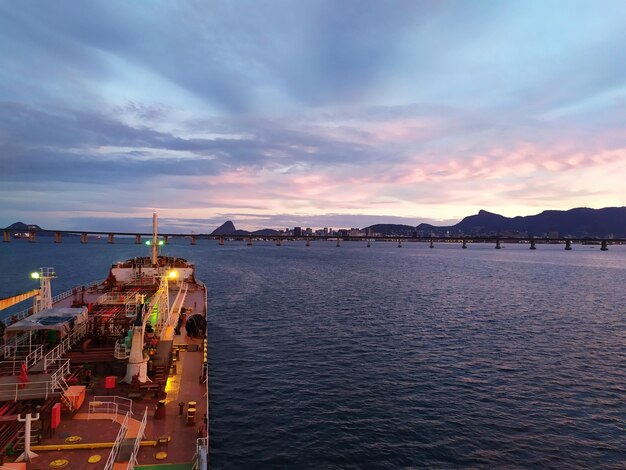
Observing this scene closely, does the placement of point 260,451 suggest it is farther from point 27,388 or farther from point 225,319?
point 225,319

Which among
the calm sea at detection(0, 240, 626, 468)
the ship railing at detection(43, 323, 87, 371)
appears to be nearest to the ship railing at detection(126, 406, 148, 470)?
the calm sea at detection(0, 240, 626, 468)

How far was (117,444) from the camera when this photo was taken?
55.8 feet

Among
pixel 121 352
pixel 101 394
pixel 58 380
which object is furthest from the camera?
pixel 121 352

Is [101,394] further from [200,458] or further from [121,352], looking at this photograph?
[200,458]

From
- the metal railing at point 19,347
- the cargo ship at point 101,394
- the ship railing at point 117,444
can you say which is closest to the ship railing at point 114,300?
the cargo ship at point 101,394

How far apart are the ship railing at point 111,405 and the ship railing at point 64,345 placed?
3.58 meters

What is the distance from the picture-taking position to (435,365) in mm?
40375

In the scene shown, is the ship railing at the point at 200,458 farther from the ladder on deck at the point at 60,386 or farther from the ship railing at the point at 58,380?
the ship railing at the point at 58,380

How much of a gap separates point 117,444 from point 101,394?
644 centimetres

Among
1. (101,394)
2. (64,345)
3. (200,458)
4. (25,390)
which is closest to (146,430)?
(200,458)

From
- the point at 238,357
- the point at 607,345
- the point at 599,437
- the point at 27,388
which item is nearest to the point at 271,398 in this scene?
the point at 238,357

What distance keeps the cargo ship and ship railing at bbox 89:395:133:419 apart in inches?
2.3

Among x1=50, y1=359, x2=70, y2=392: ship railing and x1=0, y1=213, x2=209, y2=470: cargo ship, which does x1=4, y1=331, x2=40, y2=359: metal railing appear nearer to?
x1=0, y1=213, x2=209, y2=470: cargo ship

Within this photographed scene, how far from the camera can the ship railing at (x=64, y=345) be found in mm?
23219
